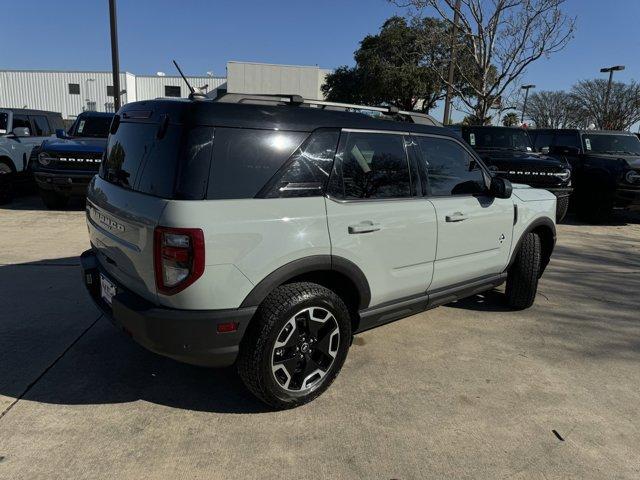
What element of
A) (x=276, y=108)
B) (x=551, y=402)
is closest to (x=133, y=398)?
(x=276, y=108)

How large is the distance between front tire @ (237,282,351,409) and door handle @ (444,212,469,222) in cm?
113

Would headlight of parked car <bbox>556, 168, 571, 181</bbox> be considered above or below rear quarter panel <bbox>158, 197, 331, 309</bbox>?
above

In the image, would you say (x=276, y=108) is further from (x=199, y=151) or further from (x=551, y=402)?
(x=551, y=402)

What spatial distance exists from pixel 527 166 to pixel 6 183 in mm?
10112

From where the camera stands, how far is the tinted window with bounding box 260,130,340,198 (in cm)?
273

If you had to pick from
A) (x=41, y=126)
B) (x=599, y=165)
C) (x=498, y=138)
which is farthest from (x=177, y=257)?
(x=41, y=126)

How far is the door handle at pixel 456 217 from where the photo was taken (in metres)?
3.62

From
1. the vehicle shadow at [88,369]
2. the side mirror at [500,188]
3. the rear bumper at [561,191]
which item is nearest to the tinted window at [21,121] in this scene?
the vehicle shadow at [88,369]

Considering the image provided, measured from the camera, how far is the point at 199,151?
2.51 meters

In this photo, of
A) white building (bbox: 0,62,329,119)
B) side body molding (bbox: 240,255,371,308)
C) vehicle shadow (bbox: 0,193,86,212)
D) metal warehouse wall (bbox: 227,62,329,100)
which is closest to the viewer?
side body molding (bbox: 240,255,371,308)

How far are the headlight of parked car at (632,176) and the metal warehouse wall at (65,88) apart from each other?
47246mm

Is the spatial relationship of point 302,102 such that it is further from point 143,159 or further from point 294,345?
point 294,345

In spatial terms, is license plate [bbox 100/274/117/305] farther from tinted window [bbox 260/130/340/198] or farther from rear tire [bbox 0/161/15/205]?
rear tire [bbox 0/161/15/205]

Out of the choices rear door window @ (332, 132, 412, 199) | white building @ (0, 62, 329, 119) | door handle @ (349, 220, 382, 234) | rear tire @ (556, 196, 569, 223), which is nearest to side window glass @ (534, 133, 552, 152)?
rear tire @ (556, 196, 569, 223)
